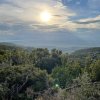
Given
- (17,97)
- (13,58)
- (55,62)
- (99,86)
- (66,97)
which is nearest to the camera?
(66,97)

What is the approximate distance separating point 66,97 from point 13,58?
58924 millimetres

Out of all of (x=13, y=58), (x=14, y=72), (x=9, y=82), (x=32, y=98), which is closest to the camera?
(x=32, y=98)

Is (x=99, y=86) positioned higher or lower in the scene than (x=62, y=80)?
higher

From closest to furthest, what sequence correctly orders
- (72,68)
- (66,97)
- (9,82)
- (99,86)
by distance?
1. (66,97)
2. (99,86)
3. (9,82)
4. (72,68)

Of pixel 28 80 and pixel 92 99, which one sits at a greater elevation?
pixel 92 99

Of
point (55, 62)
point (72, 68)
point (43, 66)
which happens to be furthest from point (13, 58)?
point (72, 68)

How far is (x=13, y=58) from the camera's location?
71000 millimetres

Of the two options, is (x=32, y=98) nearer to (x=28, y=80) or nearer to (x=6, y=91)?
(x=6, y=91)

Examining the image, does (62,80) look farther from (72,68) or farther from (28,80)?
(28,80)

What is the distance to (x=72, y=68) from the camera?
2031 inches

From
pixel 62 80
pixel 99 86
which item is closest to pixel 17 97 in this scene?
pixel 62 80

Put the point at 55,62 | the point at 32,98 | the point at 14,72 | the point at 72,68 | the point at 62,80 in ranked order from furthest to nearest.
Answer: the point at 55,62, the point at 72,68, the point at 62,80, the point at 14,72, the point at 32,98

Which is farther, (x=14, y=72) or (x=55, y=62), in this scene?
(x=55, y=62)

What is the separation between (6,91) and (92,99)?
20766mm
